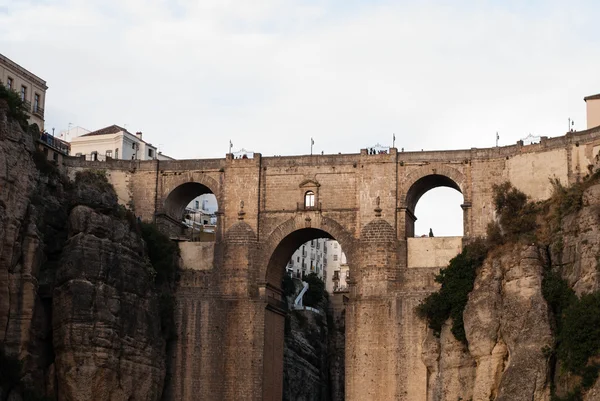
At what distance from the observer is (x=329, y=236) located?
208 ft

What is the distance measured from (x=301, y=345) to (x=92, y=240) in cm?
2519

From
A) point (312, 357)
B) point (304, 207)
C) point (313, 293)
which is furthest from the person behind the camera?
point (313, 293)

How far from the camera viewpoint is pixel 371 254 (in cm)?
6109

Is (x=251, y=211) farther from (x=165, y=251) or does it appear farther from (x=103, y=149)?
(x=103, y=149)

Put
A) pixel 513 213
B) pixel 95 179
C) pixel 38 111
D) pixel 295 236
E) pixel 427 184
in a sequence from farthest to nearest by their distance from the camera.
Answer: pixel 38 111 < pixel 95 179 < pixel 295 236 < pixel 427 184 < pixel 513 213

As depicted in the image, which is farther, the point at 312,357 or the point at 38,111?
the point at 312,357

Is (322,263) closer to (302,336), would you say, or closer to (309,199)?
(302,336)

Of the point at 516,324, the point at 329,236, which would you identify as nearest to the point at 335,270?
the point at 329,236

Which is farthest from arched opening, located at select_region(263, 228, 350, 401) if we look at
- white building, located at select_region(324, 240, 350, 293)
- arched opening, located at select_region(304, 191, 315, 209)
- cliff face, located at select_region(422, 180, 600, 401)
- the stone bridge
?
cliff face, located at select_region(422, 180, 600, 401)

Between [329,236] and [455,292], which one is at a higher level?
[329,236]

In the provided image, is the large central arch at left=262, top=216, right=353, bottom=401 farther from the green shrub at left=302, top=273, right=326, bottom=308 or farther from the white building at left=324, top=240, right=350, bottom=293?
the white building at left=324, top=240, right=350, bottom=293

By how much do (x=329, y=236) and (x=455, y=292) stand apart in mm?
8284

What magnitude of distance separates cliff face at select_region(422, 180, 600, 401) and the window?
31.3ft

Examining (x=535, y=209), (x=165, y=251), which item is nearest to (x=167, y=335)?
(x=165, y=251)
